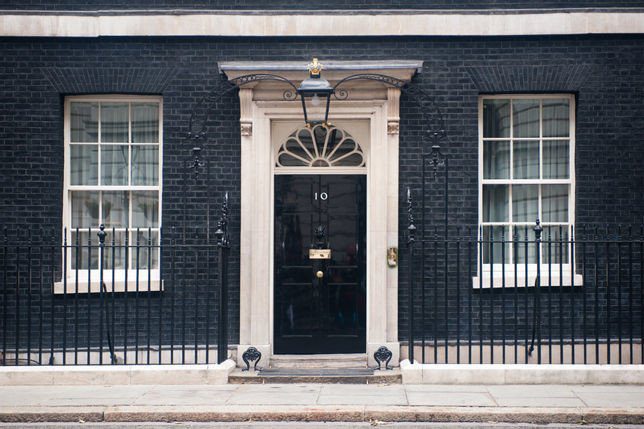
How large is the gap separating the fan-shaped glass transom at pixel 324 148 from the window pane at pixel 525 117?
2000mm

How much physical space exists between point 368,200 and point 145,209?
281 centimetres

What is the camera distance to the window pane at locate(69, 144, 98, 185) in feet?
36.7

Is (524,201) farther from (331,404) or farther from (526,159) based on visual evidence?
(331,404)

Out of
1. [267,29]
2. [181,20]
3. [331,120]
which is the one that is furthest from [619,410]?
[181,20]

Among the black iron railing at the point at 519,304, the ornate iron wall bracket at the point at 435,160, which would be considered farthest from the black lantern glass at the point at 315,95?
the black iron railing at the point at 519,304

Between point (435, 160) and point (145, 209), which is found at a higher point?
point (435, 160)

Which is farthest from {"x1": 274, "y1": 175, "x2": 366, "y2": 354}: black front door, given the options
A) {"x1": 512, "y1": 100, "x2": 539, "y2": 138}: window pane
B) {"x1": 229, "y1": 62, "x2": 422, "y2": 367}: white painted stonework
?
{"x1": 512, "y1": 100, "x2": 539, "y2": 138}: window pane

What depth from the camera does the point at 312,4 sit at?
1091 cm

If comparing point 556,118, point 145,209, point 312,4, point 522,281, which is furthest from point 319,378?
point 312,4

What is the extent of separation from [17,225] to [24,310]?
104 centimetres

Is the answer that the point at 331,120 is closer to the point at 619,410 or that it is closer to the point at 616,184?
the point at 616,184

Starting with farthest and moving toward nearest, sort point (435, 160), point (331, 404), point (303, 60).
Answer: point (303, 60)
point (435, 160)
point (331, 404)

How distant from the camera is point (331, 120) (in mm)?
10945

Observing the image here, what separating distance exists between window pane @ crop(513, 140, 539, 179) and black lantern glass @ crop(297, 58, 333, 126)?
8.14 feet
